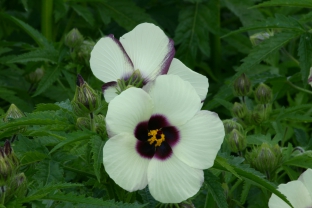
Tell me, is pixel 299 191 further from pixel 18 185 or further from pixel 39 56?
pixel 39 56

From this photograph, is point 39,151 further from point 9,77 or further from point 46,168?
point 9,77

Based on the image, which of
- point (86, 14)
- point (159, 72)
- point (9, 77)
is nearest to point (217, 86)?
point (86, 14)

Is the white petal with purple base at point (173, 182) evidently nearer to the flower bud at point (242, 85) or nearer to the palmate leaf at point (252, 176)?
the palmate leaf at point (252, 176)

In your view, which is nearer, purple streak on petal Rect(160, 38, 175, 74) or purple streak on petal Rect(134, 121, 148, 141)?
purple streak on petal Rect(134, 121, 148, 141)

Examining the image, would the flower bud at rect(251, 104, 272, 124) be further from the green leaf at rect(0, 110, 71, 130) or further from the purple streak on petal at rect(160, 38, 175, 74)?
the green leaf at rect(0, 110, 71, 130)

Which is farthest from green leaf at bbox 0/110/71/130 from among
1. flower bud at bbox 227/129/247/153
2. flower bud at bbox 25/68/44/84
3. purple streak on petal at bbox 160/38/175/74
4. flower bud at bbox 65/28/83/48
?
flower bud at bbox 25/68/44/84

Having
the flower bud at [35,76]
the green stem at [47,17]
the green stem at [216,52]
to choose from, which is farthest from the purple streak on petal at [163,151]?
the green stem at [216,52]

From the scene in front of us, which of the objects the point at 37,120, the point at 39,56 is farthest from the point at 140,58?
the point at 39,56
